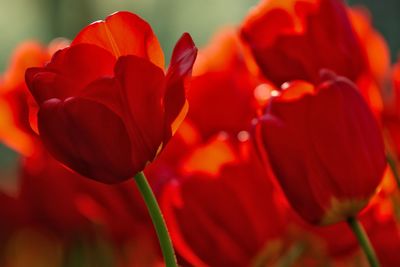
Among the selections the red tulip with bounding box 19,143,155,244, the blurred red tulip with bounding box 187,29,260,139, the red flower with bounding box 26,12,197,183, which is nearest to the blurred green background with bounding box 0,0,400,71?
the red tulip with bounding box 19,143,155,244

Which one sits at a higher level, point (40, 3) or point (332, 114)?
point (332, 114)

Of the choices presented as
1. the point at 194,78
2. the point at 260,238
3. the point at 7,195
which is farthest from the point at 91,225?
the point at 260,238

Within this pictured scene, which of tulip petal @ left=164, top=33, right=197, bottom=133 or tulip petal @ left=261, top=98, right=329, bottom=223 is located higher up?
tulip petal @ left=164, top=33, right=197, bottom=133

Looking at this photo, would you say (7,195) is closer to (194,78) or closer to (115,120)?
(194,78)

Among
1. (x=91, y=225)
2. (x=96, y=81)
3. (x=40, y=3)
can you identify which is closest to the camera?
(x=96, y=81)

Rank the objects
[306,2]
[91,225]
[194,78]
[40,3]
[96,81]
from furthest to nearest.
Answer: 1. [40,3]
2. [91,225]
3. [194,78]
4. [306,2]
5. [96,81]

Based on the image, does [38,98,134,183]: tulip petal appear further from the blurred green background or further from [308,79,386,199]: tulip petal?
the blurred green background

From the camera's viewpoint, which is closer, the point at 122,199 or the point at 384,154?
the point at 384,154

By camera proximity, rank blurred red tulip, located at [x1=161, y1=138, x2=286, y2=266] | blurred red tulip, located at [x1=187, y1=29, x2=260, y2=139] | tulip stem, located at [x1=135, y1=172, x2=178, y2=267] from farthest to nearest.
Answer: blurred red tulip, located at [x1=187, y1=29, x2=260, y2=139] < blurred red tulip, located at [x1=161, y1=138, x2=286, y2=266] < tulip stem, located at [x1=135, y1=172, x2=178, y2=267]
